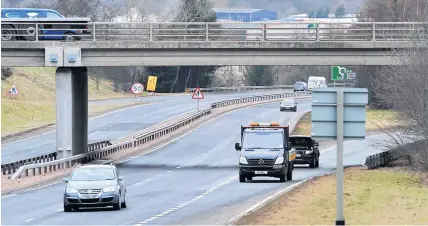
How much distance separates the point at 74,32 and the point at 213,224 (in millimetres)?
29412

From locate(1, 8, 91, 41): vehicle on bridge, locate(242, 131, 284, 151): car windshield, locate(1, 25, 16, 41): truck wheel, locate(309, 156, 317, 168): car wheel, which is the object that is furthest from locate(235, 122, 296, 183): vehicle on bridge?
locate(1, 25, 16, 41): truck wheel

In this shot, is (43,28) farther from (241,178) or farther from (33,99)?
(33,99)

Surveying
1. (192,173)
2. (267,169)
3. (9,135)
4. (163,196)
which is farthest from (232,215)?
(9,135)

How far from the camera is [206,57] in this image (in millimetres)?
54562

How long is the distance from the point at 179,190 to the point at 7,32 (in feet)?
60.0

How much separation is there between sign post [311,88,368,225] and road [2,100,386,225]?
7.84m

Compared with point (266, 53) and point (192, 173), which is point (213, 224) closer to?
point (192, 173)

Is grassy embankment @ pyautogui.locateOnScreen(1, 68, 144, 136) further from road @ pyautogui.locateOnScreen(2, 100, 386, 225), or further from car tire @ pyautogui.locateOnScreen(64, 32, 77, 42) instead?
car tire @ pyautogui.locateOnScreen(64, 32, 77, 42)

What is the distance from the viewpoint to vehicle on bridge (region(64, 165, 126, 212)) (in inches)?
1257

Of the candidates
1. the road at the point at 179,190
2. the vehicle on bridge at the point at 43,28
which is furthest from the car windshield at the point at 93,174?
the vehicle on bridge at the point at 43,28

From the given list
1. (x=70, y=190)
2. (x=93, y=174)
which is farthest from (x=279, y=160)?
(x=70, y=190)

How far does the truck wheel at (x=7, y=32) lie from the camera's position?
178 ft

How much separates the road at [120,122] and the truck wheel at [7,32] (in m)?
7.00

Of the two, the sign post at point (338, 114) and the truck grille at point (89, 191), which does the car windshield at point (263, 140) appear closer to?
the truck grille at point (89, 191)
